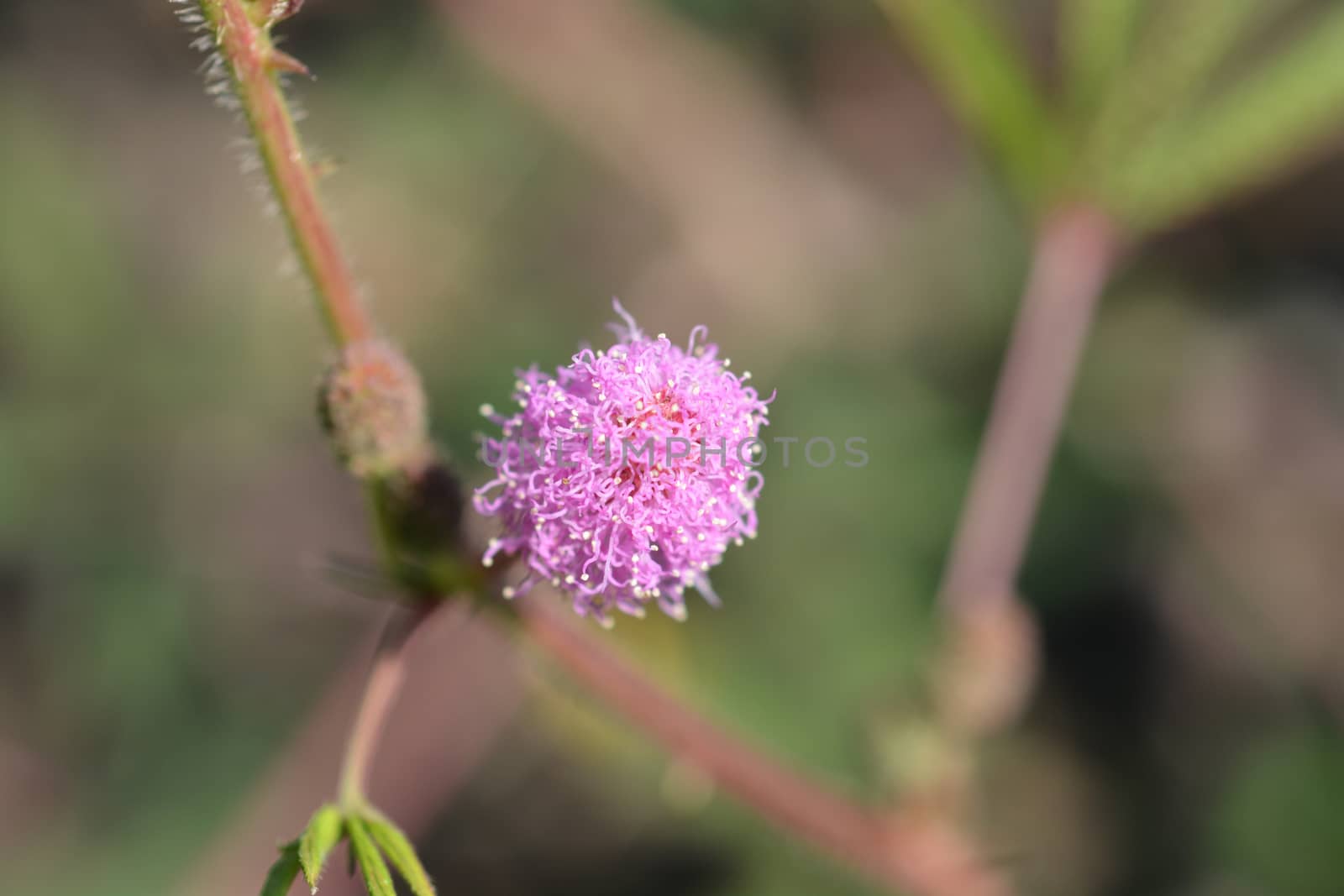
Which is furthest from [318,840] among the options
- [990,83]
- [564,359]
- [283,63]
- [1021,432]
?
[564,359]

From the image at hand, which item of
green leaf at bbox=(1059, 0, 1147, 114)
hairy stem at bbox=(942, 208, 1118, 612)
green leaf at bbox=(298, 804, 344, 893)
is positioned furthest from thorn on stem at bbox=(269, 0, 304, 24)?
hairy stem at bbox=(942, 208, 1118, 612)

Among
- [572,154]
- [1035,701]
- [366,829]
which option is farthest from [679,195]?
[366,829]

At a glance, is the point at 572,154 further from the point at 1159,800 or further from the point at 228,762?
the point at 1159,800

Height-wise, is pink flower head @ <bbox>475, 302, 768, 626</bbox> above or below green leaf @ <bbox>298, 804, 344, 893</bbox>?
above

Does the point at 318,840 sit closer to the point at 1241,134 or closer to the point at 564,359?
the point at 1241,134

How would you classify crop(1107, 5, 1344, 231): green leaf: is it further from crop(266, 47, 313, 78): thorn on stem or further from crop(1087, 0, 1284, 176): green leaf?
crop(266, 47, 313, 78): thorn on stem

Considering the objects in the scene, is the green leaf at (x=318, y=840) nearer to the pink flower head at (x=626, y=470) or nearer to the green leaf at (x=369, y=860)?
the green leaf at (x=369, y=860)
